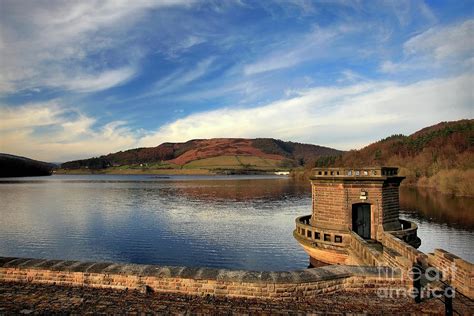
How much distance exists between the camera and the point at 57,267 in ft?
28.9

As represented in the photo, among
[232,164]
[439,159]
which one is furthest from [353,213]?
[232,164]

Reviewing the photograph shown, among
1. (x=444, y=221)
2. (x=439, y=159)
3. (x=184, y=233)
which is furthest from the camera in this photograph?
(x=439, y=159)

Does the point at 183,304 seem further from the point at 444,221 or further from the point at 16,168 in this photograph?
the point at 16,168

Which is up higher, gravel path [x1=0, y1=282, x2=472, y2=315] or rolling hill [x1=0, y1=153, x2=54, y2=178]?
rolling hill [x1=0, y1=153, x2=54, y2=178]

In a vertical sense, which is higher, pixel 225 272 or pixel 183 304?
pixel 225 272

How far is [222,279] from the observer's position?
7922mm

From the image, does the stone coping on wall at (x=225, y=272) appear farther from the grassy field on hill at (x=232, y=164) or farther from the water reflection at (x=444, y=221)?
the grassy field on hill at (x=232, y=164)

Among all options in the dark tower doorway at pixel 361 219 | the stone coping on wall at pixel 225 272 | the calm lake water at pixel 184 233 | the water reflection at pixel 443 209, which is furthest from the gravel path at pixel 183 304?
the water reflection at pixel 443 209

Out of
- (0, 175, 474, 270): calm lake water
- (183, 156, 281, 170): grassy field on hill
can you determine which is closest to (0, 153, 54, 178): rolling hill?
(183, 156, 281, 170): grassy field on hill

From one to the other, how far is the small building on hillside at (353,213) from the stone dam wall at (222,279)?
7.77m

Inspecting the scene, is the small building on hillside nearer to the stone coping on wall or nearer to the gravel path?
the stone coping on wall

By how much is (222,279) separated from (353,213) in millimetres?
10910

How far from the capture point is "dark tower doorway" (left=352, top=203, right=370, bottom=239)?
1673 centimetres

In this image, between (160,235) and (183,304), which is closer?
(183,304)
